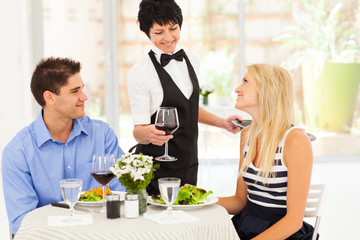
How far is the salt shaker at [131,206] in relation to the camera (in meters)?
1.91

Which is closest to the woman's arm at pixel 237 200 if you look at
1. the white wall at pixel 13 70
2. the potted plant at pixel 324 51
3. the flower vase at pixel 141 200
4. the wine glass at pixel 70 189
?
the flower vase at pixel 141 200

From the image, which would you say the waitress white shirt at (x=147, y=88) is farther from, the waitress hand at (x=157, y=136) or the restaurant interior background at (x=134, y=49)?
the restaurant interior background at (x=134, y=49)

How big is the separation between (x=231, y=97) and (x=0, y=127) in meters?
3.13

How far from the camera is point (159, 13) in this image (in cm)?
273

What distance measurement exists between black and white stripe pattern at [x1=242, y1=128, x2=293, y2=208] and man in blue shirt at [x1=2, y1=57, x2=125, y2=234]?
1.97 ft

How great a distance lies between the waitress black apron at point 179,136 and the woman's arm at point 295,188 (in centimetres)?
77

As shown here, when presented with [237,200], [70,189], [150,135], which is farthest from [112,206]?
[237,200]

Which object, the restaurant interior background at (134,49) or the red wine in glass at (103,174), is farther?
the restaurant interior background at (134,49)

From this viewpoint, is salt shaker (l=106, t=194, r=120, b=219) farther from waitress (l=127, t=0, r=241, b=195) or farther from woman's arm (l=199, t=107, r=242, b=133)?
woman's arm (l=199, t=107, r=242, b=133)

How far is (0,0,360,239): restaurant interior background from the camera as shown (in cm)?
686

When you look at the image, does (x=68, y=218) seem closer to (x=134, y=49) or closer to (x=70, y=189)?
(x=70, y=189)

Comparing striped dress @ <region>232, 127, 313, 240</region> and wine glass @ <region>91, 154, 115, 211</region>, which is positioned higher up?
wine glass @ <region>91, 154, 115, 211</region>

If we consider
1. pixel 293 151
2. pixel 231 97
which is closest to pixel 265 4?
pixel 231 97

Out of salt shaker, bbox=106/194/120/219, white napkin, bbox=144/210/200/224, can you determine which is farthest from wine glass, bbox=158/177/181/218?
salt shaker, bbox=106/194/120/219
